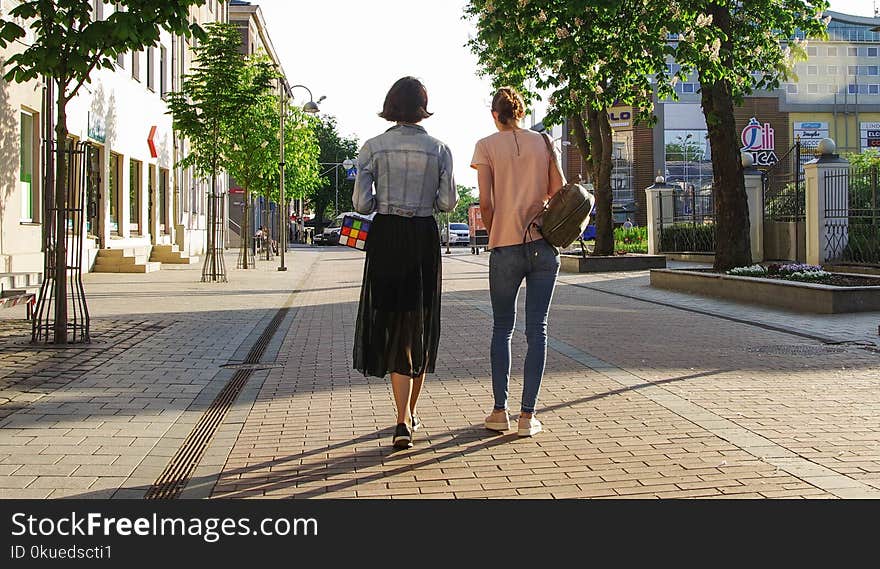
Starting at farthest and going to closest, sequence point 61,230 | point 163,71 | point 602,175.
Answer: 1. point 163,71
2. point 602,175
3. point 61,230

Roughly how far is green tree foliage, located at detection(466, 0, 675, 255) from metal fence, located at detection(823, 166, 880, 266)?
12.1 feet

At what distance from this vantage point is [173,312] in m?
15.5

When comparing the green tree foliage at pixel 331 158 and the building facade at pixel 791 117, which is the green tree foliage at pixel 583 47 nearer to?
the building facade at pixel 791 117

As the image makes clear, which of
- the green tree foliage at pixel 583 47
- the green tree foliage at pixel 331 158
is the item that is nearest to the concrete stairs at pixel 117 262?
the green tree foliage at pixel 583 47

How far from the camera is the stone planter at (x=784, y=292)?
14195 mm

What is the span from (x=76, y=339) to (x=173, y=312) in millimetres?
4230

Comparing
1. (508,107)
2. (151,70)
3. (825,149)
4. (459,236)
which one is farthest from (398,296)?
(459,236)

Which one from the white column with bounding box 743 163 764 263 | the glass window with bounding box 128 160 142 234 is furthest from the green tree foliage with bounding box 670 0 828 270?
the glass window with bounding box 128 160 142 234

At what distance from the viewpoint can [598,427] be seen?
6.50 metres

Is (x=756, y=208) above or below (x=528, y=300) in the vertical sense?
above

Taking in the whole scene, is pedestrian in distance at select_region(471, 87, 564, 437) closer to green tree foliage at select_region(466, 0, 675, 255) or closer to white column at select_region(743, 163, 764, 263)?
green tree foliage at select_region(466, 0, 675, 255)

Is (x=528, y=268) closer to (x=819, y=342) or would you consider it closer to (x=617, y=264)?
(x=819, y=342)

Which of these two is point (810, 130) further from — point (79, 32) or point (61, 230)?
point (79, 32)

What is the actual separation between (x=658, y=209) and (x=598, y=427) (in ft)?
85.9
